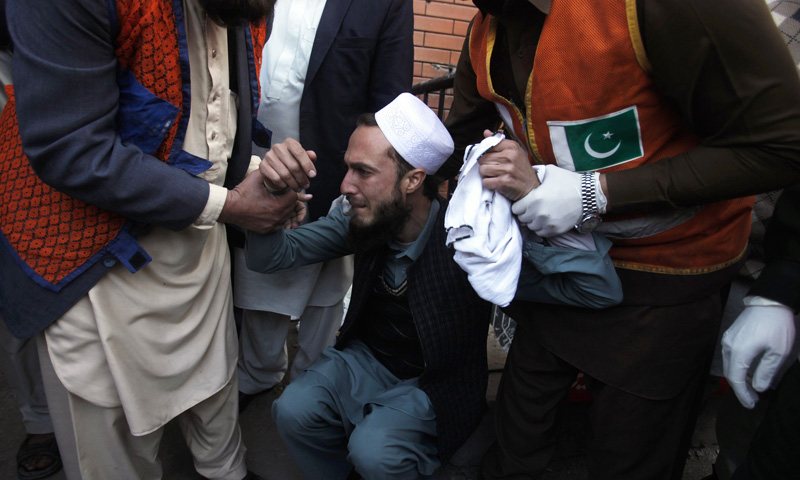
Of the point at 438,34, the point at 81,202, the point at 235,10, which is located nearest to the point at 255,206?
the point at 81,202

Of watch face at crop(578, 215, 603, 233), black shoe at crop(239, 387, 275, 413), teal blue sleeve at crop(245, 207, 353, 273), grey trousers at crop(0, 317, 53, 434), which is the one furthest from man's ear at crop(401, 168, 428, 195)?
grey trousers at crop(0, 317, 53, 434)

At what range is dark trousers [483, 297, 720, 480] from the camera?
1508 millimetres

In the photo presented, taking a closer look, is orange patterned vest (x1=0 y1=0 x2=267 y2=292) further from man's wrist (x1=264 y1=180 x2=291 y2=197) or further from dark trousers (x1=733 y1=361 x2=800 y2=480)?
dark trousers (x1=733 y1=361 x2=800 y2=480)

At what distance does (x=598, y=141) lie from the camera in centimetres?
138

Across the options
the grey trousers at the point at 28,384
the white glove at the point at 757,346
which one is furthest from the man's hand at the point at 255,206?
the white glove at the point at 757,346

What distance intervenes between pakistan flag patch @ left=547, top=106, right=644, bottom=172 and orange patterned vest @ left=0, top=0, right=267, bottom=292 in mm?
1069

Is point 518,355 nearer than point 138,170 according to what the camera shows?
No

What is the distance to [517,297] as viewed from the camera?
166 cm

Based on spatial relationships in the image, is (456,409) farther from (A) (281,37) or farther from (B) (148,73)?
(A) (281,37)

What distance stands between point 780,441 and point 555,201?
26.7 inches

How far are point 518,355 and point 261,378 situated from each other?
4.85ft

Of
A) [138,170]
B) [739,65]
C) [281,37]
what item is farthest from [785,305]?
[281,37]

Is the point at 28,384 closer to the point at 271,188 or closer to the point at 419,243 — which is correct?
the point at 271,188

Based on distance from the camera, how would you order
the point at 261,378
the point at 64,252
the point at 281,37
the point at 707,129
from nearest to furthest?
the point at 707,129 → the point at 64,252 → the point at 281,37 → the point at 261,378
